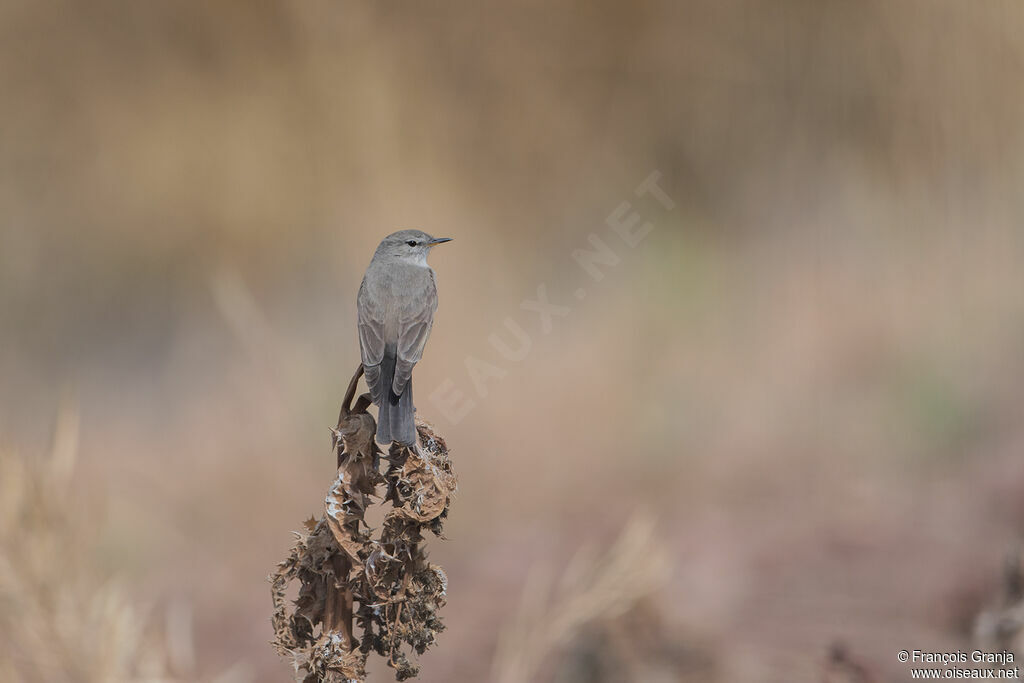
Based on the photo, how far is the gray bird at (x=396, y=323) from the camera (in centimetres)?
156

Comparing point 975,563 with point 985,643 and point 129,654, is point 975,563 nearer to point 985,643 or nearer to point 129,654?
point 985,643

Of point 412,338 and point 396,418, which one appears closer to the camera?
point 396,418

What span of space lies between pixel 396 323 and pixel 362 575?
717mm

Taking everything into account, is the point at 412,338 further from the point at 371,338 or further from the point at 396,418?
the point at 396,418

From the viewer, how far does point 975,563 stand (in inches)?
134

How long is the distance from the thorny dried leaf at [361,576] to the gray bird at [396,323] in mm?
96

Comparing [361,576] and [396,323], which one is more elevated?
[396,323]

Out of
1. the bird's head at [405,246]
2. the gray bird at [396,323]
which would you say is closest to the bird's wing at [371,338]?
the gray bird at [396,323]

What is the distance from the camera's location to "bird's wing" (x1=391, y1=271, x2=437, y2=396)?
1.75m

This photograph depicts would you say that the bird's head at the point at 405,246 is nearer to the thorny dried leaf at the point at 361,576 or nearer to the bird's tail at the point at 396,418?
the bird's tail at the point at 396,418

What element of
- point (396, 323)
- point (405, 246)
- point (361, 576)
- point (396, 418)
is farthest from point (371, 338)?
point (361, 576)

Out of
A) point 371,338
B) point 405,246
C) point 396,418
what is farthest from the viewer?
point 405,246

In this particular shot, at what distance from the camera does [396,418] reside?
Result: 4.99 ft

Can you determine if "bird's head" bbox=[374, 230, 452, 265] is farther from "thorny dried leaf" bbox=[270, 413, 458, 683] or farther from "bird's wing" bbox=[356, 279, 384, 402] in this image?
"thorny dried leaf" bbox=[270, 413, 458, 683]
